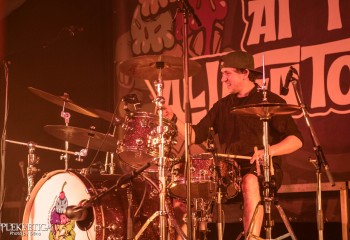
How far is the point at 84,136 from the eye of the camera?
488 cm

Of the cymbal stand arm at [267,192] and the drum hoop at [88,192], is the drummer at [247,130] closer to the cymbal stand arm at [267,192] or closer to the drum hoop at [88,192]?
the cymbal stand arm at [267,192]

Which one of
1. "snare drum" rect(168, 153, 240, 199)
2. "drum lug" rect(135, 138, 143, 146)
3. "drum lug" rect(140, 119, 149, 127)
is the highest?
"drum lug" rect(140, 119, 149, 127)

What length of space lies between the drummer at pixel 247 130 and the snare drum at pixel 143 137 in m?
0.26

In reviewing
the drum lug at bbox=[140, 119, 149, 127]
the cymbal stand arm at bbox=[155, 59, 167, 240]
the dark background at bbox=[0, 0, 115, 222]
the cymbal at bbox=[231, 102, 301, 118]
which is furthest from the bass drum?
the dark background at bbox=[0, 0, 115, 222]

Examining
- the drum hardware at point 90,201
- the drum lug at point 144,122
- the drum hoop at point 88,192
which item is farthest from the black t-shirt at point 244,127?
the drum hardware at point 90,201

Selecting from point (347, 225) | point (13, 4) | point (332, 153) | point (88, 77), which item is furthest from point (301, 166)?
point (13, 4)

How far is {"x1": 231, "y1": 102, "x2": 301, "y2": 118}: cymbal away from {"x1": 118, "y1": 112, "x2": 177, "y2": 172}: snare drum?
24.1 inches

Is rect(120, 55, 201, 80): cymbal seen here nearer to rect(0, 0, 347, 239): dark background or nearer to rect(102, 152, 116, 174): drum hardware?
rect(102, 152, 116, 174): drum hardware

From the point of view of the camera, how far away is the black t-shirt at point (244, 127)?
4.80m

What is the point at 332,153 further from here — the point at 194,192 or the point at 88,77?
the point at 88,77

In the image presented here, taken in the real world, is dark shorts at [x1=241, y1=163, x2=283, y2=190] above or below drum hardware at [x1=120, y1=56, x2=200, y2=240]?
below

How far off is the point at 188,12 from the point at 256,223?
1.78 meters

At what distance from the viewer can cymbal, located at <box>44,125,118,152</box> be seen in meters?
4.71

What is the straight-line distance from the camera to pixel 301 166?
18.9ft
